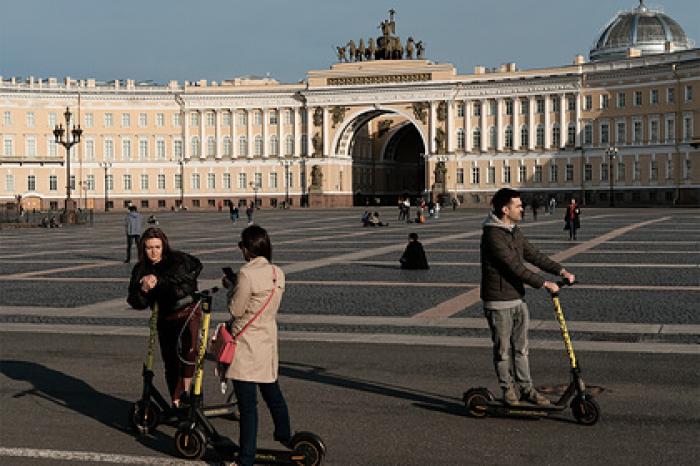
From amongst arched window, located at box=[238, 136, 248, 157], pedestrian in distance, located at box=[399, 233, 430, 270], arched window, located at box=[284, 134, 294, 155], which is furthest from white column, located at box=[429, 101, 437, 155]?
pedestrian in distance, located at box=[399, 233, 430, 270]

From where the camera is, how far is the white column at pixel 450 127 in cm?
10106

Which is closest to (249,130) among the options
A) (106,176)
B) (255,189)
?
(255,189)

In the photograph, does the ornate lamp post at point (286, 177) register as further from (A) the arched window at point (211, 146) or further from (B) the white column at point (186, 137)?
(B) the white column at point (186, 137)

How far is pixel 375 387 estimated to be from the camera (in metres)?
9.98

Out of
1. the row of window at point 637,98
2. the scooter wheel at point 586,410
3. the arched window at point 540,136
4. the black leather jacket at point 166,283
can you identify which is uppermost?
the row of window at point 637,98

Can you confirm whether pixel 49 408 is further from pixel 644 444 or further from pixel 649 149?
pixel 649 149

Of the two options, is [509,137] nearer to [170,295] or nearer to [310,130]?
[310,130]

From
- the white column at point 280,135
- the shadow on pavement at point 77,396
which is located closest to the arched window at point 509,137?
the white column at point 280,135

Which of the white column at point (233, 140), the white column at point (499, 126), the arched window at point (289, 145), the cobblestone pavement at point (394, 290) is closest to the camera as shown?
the cobblestone pavement at point (394, 290)

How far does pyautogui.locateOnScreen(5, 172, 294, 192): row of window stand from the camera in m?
107

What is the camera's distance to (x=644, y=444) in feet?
25.3

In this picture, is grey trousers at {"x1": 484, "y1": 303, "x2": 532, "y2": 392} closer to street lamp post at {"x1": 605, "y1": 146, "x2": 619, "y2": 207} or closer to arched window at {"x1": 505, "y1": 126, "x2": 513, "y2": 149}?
street lamp post at {"x1": 605, "y1": 146, "x2": 619, "y2": 207}

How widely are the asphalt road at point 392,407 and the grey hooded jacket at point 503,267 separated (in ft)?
3.66

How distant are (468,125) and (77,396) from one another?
93458mm
